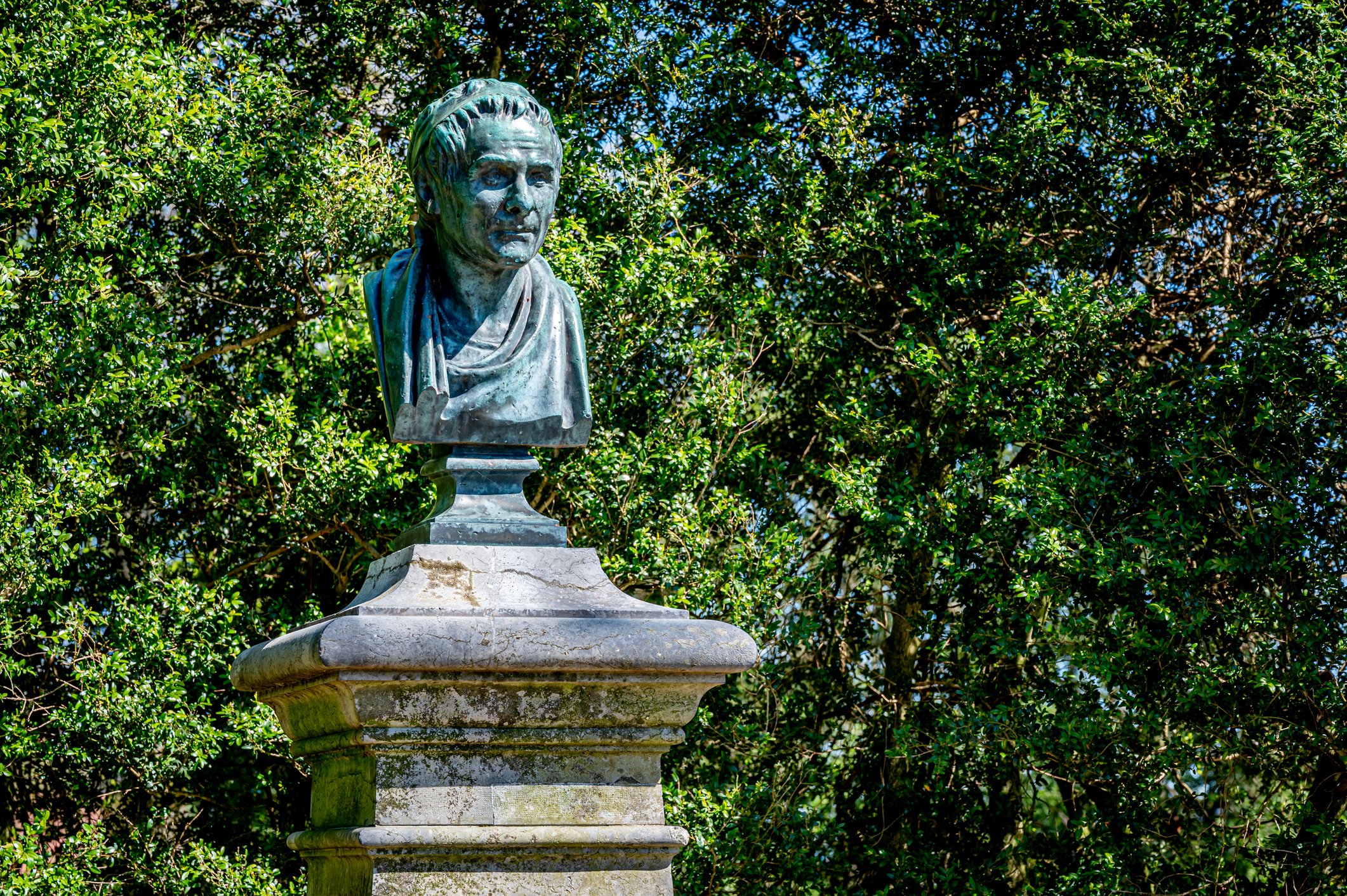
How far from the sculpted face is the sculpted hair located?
0.06 feet

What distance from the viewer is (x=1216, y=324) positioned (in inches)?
313

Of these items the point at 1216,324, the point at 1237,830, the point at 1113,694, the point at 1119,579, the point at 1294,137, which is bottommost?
the point at 1237,830

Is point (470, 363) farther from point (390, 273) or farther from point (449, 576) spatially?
point (449, 576)

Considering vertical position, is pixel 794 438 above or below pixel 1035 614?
above

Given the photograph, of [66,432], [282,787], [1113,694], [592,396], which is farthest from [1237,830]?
[66,432]

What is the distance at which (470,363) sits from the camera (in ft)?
12.5

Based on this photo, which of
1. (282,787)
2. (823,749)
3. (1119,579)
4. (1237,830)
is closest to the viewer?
(1119,579)

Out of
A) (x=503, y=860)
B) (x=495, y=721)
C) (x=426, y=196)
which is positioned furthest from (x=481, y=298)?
(x=503, y=860)

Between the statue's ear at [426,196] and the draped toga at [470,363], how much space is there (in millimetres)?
79

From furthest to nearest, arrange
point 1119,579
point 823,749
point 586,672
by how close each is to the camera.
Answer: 1. point 823,749
2. point 1119,579
3. point 586,672

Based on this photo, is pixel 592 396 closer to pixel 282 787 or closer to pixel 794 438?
pixel 794 438

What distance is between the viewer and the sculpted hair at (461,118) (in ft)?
12.2

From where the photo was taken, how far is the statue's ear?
3.86m

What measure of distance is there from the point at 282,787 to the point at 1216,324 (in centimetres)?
553
